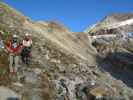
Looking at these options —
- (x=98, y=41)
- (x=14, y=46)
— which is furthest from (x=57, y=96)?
(x=98, y=41)

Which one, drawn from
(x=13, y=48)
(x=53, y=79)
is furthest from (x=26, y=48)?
(x=53, y=79)

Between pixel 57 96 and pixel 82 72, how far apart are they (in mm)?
6429

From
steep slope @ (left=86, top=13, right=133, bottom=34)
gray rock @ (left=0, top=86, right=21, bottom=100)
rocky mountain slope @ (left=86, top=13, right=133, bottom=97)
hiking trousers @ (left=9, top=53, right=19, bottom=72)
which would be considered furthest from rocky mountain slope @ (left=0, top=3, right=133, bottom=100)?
steep slope @ (left=86, top=13, right=133, bottom=34)

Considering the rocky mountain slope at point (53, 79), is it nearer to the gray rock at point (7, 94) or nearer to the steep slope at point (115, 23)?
the gray rock at point (7, 94)

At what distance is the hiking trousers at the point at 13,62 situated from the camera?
23.5 metres

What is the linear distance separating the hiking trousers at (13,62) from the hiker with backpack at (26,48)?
1.76 metres

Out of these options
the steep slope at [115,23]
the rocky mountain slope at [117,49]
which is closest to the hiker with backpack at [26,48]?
the rocky mountain slope at [117,49]

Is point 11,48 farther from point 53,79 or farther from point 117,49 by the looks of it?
point 117,49

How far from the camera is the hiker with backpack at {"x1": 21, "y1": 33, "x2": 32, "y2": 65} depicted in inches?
996

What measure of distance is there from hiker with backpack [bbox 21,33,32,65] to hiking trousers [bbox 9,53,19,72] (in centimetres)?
176

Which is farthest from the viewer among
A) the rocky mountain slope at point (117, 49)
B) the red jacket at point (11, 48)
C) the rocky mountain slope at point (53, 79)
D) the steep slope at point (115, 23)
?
the steep slope at point (115, 23)

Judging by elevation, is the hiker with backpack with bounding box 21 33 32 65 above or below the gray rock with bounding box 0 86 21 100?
above

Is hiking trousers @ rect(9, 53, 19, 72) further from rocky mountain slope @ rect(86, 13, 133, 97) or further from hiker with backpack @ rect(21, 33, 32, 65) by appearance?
rocky mountain slope @ rect(86, 13, 133, 97)

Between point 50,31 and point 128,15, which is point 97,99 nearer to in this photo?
point 50,31
